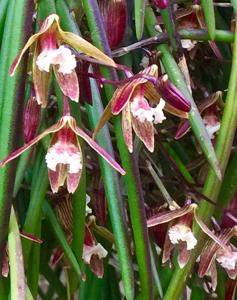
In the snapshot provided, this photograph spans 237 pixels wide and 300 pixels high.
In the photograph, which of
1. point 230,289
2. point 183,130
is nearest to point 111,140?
point 183,130

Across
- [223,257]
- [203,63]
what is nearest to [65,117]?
[223,257]

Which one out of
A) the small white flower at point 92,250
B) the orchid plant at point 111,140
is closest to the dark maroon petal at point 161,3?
the orchid plant at point 111,140

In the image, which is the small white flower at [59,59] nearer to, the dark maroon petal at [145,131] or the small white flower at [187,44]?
the dark maroon petal at [145,131]

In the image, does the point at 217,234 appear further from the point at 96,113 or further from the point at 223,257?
the point at 96,113

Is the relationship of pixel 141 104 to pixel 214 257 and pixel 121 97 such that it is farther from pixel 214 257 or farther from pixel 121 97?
pixel 214 257

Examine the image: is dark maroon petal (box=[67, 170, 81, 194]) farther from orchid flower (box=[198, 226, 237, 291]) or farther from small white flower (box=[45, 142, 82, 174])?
orchid flower (box=[198, 226, 237, 291])

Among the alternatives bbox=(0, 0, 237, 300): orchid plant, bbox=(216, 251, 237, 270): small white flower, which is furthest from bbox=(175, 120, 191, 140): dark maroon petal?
bbox=(216, 251, 237, 270): small white flower
